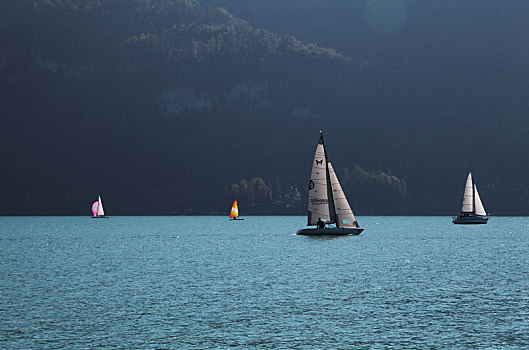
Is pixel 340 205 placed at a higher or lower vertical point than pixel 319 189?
lower

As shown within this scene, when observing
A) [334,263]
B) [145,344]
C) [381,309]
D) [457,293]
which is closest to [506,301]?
[457,293]

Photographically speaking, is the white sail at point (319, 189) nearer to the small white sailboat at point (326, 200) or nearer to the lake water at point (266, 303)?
the small white sailboat at point (326, 200)

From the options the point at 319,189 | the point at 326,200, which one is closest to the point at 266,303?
the point at 319,189

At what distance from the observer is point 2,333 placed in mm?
39781

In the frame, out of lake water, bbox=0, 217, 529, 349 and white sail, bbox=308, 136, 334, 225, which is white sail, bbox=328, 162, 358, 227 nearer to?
white sail, bbox=308, 136, 334, 225

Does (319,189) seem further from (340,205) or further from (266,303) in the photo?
(266,303)

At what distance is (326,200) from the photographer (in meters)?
116

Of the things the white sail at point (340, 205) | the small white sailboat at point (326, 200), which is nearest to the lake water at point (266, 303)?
the white sail at point (340, 205)

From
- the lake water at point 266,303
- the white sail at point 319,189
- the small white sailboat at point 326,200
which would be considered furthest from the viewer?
the small white sailboat at point 326,200

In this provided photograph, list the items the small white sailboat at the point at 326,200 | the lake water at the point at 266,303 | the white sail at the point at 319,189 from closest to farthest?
the lake water at the point at 266,303 < the white sail at the point at 319,189 < the small white sailboat at the point at 326,200

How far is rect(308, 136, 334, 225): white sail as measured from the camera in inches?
4560

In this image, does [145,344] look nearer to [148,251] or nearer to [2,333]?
[2,333]

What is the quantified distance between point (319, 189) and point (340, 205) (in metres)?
4.30

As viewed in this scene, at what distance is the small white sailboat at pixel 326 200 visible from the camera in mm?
116000
